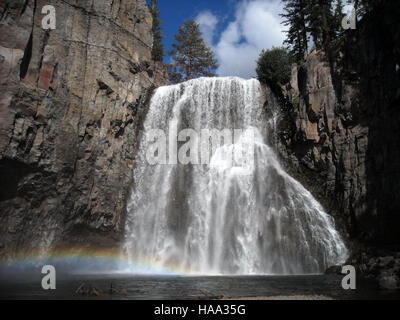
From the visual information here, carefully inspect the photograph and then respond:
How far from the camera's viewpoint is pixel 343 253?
71.1 feet

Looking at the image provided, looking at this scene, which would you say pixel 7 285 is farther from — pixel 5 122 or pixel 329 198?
pixel 329 198

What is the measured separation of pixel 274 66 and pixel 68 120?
776 inches

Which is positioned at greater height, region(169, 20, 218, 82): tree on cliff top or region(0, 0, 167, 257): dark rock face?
region(169, 20, 218, 82): tree on cliff top

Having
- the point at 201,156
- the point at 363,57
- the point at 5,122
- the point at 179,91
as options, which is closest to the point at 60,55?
the point at 5,122

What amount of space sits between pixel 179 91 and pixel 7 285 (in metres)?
21.5

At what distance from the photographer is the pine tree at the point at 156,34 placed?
4566 cm

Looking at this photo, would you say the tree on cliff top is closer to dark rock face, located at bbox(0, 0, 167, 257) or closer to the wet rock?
dark rock face, located at bbox(0, 0, 167, 257)

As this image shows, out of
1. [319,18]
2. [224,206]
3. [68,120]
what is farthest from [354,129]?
[68,120]

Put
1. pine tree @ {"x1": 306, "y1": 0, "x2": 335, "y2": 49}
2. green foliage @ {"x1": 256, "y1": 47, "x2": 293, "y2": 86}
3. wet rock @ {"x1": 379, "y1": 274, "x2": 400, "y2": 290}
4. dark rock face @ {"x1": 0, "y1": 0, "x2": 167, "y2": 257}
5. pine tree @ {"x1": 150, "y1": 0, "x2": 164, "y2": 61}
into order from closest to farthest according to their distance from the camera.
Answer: wet rock @ {"x1": 379, "y1": 274, "x2": 400, "y2": 290} → dark rock face @ {"x1": 0, "y1": 0, "x2": 167, "y2": 257} → pine tree @ {"x1": 306, "y1": 0, "x2": 335, "y2": 49} → green foliage @ {"x1": 256, "y1": 47, "x2": 293, "y2": 86} → pine tree @ {"x1": 150, "y1": 0, "x2": 164, "y2": 61}

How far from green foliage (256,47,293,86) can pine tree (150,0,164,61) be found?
15.0m

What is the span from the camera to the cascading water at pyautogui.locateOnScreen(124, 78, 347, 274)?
72.2ft

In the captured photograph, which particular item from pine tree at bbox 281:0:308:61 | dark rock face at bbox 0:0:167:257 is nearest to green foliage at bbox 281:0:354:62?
pine tree at bbox 281:0:308:61

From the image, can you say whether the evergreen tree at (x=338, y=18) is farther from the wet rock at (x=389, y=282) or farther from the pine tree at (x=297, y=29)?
the wet rock at (x=389, y=282)

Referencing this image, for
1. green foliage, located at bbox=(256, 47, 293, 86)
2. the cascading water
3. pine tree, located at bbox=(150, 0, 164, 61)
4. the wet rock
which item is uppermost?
pine tree, located at bbox=(150, 0, 164, 61)
